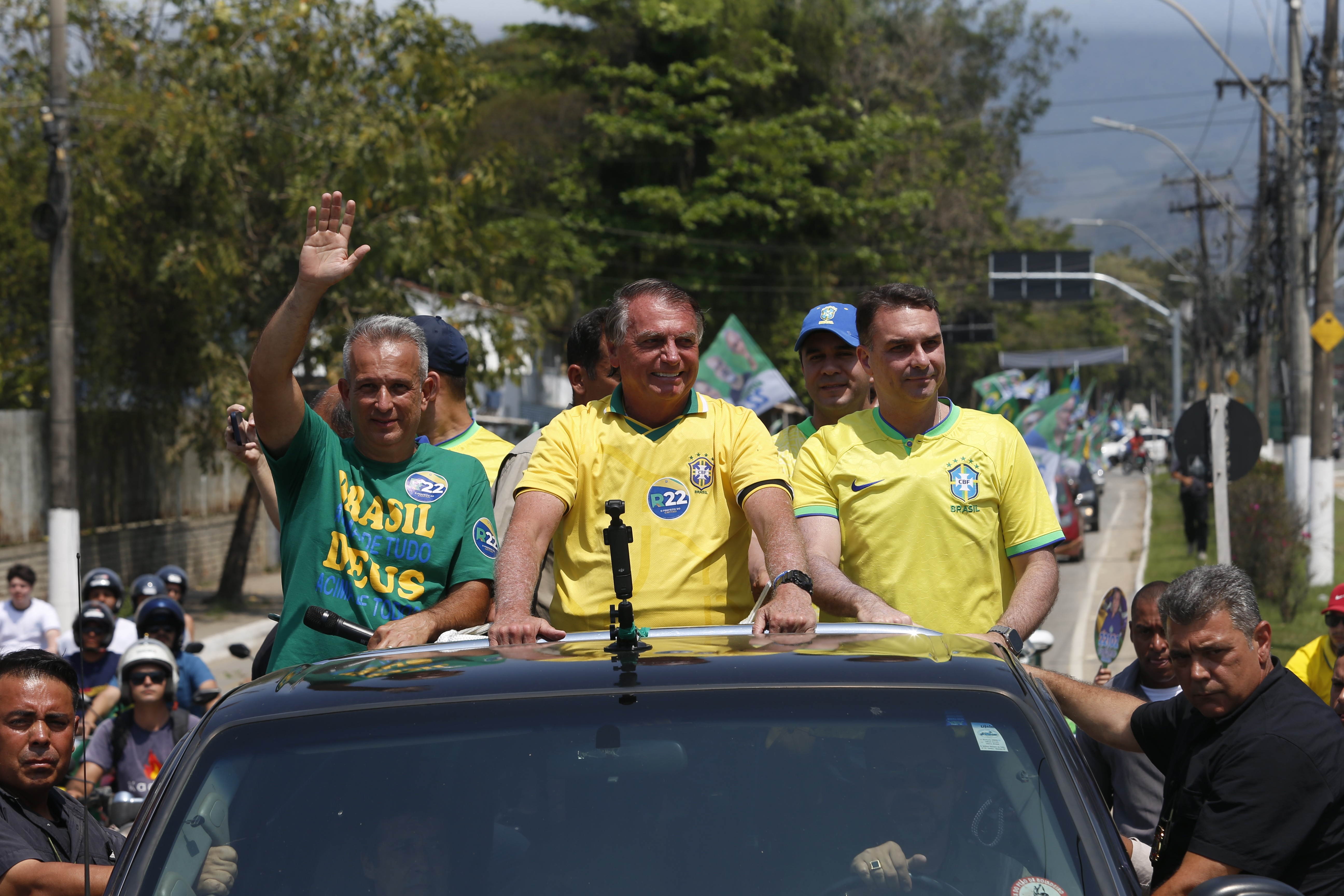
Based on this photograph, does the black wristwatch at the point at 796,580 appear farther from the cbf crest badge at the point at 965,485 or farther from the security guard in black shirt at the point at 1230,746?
the cbf crest badge at the point at 965,485

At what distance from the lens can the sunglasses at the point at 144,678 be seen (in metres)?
7.24

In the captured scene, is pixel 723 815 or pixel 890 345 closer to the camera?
pixel 723 815

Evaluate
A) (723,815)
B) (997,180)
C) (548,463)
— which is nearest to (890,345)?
(548,463)

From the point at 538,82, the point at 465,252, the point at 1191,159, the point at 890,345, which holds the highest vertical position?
the point at 538,82

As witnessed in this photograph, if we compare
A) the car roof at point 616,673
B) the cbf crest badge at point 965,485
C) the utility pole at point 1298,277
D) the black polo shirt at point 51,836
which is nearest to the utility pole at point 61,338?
the black polo shirt at point 51,836

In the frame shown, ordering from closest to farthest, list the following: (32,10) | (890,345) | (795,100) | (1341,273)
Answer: (890,345), (32,10), (1341,273), (795,100)

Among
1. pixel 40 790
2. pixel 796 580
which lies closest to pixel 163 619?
pixel 40 790

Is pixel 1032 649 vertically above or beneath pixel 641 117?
beneath

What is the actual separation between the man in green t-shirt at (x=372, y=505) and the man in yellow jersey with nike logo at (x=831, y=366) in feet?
5.36

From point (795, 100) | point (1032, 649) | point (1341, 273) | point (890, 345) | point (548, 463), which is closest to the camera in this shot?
point (548, 463)

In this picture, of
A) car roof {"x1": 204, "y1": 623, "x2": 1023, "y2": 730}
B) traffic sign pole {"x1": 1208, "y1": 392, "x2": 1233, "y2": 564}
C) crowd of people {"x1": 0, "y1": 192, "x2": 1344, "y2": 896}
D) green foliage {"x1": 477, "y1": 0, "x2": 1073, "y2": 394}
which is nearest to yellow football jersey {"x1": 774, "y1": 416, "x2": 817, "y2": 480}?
crowd of people {"x1": 0, "y1": 192, "x2": 1344, "y2": 896}

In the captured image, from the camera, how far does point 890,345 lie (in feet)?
14.6

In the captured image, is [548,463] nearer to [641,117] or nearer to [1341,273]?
[1341,273]

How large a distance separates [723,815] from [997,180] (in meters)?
50.1
